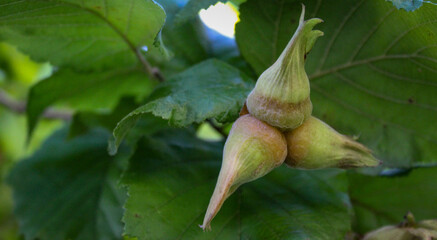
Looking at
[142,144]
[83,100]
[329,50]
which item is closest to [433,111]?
[329,50]

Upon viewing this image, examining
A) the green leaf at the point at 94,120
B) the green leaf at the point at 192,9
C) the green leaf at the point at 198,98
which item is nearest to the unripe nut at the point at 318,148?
the green leaf at the point at 198,98

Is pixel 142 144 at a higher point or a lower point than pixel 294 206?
lower

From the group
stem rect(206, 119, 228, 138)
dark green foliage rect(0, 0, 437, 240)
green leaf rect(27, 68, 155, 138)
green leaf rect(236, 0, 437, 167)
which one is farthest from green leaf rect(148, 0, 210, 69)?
green leaf rect(236, 0, 437, 167)

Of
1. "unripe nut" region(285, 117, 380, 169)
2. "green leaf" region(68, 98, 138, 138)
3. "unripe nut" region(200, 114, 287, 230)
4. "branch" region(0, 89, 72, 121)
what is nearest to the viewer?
"unripe nut" region(200, 114, 287, 230)

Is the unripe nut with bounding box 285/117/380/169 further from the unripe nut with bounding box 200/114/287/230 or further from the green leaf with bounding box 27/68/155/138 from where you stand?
the green leaf with bounding box 27/68/155/138

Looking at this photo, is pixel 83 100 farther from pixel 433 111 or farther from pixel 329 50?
pixel 433 111

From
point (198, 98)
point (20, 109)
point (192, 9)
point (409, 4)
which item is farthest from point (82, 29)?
point (20, 109)
